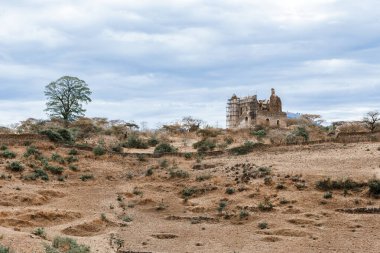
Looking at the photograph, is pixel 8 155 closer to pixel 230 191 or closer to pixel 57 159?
pixel 57 159

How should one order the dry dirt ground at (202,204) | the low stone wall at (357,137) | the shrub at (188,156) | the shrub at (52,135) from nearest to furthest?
1. the dry dirt ground at (202,204)
2. the low stone wall at (357,137)
3. the shrub at (188,156)
4. the shrub at (52,135)

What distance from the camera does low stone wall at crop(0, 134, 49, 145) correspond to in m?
39.4

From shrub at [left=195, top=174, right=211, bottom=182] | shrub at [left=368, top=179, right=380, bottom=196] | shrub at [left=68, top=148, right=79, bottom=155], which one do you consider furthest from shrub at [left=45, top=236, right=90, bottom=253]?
shrub at [left=68, top=148, right=79, bottom=155]

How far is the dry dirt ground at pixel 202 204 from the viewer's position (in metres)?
20.3

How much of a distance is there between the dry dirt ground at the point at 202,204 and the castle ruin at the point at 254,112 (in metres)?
27.6

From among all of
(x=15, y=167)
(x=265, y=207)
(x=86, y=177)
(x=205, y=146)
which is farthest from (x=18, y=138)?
(x=265, y=207)

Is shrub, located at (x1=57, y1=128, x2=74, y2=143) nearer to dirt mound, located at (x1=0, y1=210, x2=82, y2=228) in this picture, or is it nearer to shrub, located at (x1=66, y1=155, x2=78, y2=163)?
shrub, located at (x1=66, y1=155, x2=78, y2=163)

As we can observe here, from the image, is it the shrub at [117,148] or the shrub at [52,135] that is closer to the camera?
the shrub at [52,135]

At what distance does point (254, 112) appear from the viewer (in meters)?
67.4

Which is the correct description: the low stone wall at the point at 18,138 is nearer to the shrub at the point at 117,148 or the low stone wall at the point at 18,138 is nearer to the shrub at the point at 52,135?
the shrub at the point at 52,135

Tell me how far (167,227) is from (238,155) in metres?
16.9

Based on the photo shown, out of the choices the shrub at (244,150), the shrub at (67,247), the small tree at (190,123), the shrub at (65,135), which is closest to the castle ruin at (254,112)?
the small tree at (190,123)

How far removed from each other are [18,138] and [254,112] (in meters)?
35.5

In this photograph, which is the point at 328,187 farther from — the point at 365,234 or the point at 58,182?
the point at 58,182
